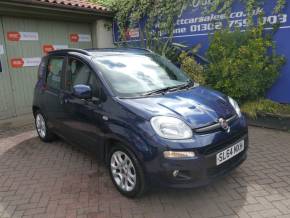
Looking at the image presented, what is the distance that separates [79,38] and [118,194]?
22.1 ft

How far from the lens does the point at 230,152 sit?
323 centimetres

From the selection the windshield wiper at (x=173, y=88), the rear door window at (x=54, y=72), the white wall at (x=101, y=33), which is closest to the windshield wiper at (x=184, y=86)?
the windshield wiper at (x=173, y=88)

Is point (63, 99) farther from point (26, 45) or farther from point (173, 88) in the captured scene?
point (26, 45)

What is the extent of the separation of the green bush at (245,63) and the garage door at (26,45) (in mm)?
4606

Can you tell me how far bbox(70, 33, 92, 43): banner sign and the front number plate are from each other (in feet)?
22.7

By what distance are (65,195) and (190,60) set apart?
15.4ft

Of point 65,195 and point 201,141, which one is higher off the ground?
point 201,141

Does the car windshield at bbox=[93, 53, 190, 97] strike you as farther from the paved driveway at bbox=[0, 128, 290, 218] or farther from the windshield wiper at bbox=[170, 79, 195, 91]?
the paved driveway at bbox=[0, 128, 290, 218]

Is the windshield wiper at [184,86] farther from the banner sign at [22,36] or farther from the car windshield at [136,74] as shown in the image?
the banner sign at [22,36]

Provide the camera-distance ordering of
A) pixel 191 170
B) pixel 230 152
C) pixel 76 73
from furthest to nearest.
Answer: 1. pixel 76 73
2. pixel 230 152
3. pixel 191 170

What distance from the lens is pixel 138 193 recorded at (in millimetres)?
3238

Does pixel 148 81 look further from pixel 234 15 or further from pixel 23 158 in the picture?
pixel 234 15

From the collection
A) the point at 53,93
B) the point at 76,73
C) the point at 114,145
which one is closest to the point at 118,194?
the point at 114,145

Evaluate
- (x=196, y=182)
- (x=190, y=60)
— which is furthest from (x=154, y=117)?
(x=190, y=60)
